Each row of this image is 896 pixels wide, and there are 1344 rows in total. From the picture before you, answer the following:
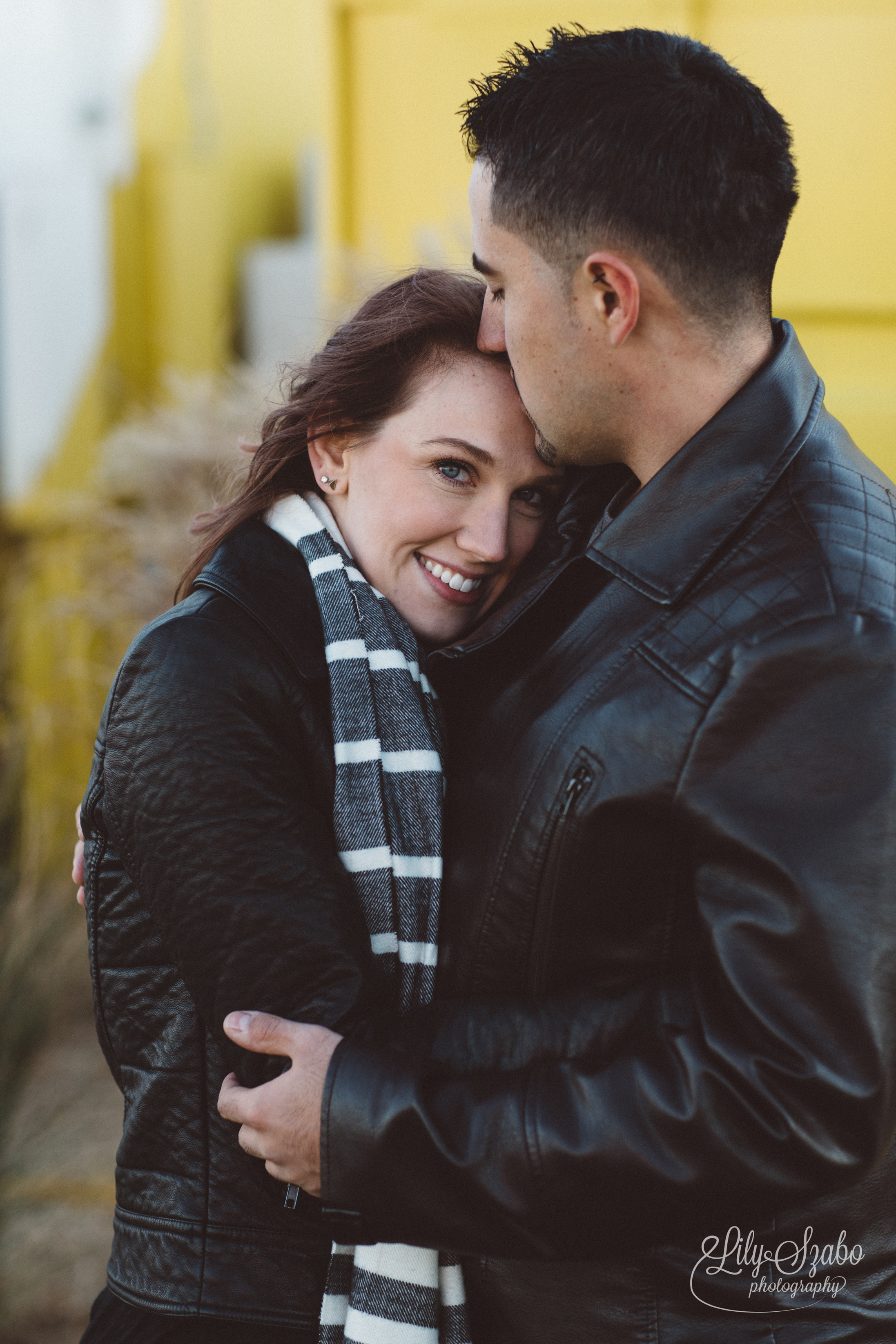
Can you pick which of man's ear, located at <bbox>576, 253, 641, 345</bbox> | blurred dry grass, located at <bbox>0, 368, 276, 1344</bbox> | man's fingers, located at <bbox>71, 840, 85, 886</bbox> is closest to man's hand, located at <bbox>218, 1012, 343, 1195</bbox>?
man's fingers, located at <bbox>71, 840, 85, 886</bbox>

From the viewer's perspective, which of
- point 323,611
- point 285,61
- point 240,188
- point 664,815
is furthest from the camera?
point 285,61

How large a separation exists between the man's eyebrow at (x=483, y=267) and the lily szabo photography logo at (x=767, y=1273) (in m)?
1.15

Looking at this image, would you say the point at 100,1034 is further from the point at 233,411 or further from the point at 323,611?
the point at 233,411

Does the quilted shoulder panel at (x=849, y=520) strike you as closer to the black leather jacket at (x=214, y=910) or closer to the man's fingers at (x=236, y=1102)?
the black leather jacket at (x=214, y=910)

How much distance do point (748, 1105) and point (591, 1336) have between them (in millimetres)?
416

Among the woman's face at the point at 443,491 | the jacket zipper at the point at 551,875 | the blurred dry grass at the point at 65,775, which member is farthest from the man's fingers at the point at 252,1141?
the blurred dry grass at the point at 65,775

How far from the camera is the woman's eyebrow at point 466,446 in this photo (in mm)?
1653

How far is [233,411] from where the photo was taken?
15.0 feet

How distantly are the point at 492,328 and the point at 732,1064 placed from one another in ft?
3.23

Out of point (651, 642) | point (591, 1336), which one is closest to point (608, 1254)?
point (591, 1336)

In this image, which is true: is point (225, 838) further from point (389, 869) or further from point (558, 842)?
point (558, 842)

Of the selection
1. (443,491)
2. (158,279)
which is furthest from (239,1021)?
(158,279)

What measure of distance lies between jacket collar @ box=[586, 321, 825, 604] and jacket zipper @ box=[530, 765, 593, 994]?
21 cm

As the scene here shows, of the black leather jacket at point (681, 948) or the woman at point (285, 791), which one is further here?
the woman at point (285, 791)
